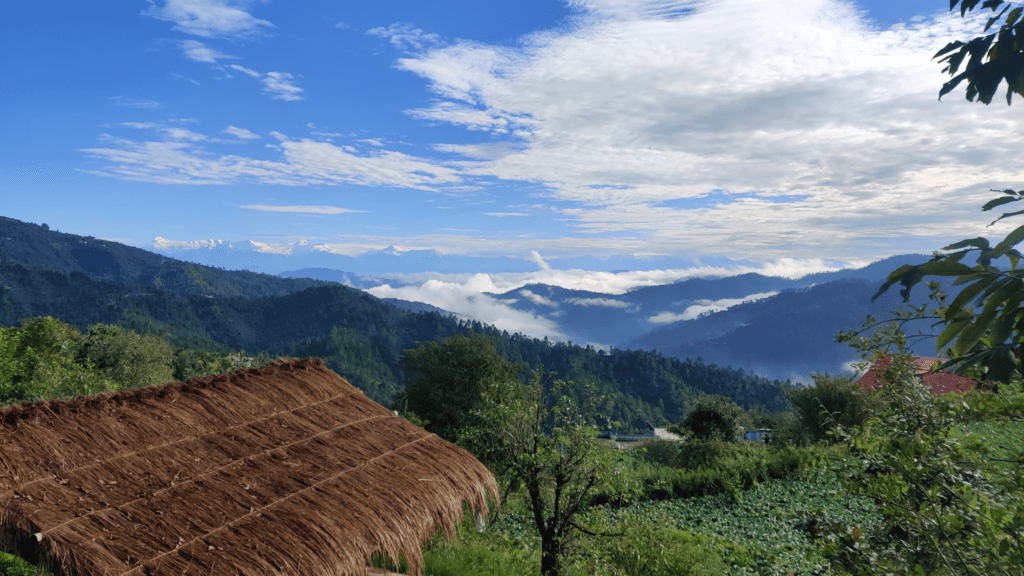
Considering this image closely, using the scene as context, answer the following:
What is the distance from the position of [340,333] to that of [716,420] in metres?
89.3

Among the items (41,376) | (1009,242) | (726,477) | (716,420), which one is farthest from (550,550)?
(716,420)

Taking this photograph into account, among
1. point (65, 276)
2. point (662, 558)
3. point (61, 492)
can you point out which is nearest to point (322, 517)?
point (61, 492)

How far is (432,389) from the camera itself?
2144 cm

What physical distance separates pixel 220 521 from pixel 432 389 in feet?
58.3

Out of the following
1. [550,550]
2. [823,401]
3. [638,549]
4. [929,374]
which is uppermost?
[929,374]

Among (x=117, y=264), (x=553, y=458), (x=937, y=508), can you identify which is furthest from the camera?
(x=117, y=264)

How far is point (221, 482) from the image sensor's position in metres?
4.34

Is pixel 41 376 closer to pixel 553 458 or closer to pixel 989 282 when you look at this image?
pixel 553 458

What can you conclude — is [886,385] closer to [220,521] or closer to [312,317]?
[220,521]

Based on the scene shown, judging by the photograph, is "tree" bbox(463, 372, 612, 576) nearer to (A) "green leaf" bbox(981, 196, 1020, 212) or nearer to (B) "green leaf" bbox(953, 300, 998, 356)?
(B) "green leaf" bbox(953, 300, 998, 356)

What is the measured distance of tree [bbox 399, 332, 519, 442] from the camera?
827 inches

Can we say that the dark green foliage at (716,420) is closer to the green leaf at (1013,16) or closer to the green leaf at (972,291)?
the green leaf at (1013,16)

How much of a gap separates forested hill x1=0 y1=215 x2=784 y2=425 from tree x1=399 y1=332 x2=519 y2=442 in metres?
54.8

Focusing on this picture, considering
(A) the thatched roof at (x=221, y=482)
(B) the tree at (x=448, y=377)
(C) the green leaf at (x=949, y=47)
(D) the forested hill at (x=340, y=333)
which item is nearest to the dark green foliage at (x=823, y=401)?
(B) the tree at (x=448, y=377)
